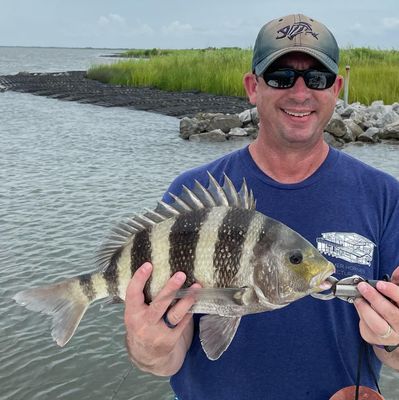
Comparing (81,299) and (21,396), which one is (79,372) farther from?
(81,299)

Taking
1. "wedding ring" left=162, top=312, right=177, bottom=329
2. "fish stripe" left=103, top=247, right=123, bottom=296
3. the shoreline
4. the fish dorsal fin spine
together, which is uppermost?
the fish dorsal fin spine

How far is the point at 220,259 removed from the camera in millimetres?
2145

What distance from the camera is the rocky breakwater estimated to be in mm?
Answer: 17344

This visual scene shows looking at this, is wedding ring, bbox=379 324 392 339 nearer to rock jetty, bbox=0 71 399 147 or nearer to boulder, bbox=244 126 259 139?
rock jetty, bbox=0 71 399 147

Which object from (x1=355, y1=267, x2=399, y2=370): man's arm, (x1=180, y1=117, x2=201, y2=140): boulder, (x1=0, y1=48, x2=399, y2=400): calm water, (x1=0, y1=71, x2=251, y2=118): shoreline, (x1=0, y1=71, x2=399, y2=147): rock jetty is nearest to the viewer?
(x1=355, y1=267, x2=399, y2=370): man's arm

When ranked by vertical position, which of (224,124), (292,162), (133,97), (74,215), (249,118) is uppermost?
(292,162)

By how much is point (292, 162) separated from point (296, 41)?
1.87ft

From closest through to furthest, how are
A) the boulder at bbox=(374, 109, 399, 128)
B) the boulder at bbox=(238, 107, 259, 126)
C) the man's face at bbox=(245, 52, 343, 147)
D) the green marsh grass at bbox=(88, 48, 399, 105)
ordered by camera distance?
the man's face at bbox=(245, 52, 343, 147)
the boulder at bbox=(374, 109, 399, 128)
the boulder at bbox=(238, 107, 259, 126)
the green marsh grass at bbox=(88, 48, 399, 105)

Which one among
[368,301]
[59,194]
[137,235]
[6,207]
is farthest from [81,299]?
[59,194]

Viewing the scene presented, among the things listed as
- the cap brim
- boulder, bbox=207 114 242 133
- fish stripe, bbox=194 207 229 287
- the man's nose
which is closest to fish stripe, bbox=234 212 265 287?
fish stripe, bbox=194 207 229 287

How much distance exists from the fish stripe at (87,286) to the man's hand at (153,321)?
0.26m

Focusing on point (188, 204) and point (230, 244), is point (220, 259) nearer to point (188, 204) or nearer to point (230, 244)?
point (230, 244)

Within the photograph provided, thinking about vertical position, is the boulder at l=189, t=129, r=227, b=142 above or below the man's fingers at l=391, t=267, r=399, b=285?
below

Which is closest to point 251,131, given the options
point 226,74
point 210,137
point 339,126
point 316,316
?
point 210,137
